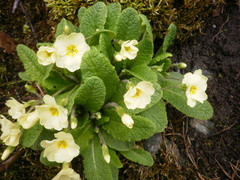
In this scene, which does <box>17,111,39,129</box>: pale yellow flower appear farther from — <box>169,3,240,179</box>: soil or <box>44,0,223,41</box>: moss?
<box>169,3,240,179</box>: soil

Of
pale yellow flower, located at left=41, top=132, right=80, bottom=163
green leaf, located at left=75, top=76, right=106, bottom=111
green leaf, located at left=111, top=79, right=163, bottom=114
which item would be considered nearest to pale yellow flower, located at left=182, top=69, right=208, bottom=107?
green leaf, located at left=111, top=79, right=163, bottom=114

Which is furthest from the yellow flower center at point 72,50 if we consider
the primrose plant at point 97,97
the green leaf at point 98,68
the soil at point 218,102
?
the soil at point 218,102

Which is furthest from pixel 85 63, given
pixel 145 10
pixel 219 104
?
pixel 219 104

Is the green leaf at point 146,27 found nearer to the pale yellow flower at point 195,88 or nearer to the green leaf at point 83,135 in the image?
the pale yellow flower at point 195,88

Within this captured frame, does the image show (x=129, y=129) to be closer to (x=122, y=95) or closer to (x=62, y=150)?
(x=122, y=95)

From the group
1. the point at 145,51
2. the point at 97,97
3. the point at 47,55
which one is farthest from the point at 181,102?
the point at 47,55
